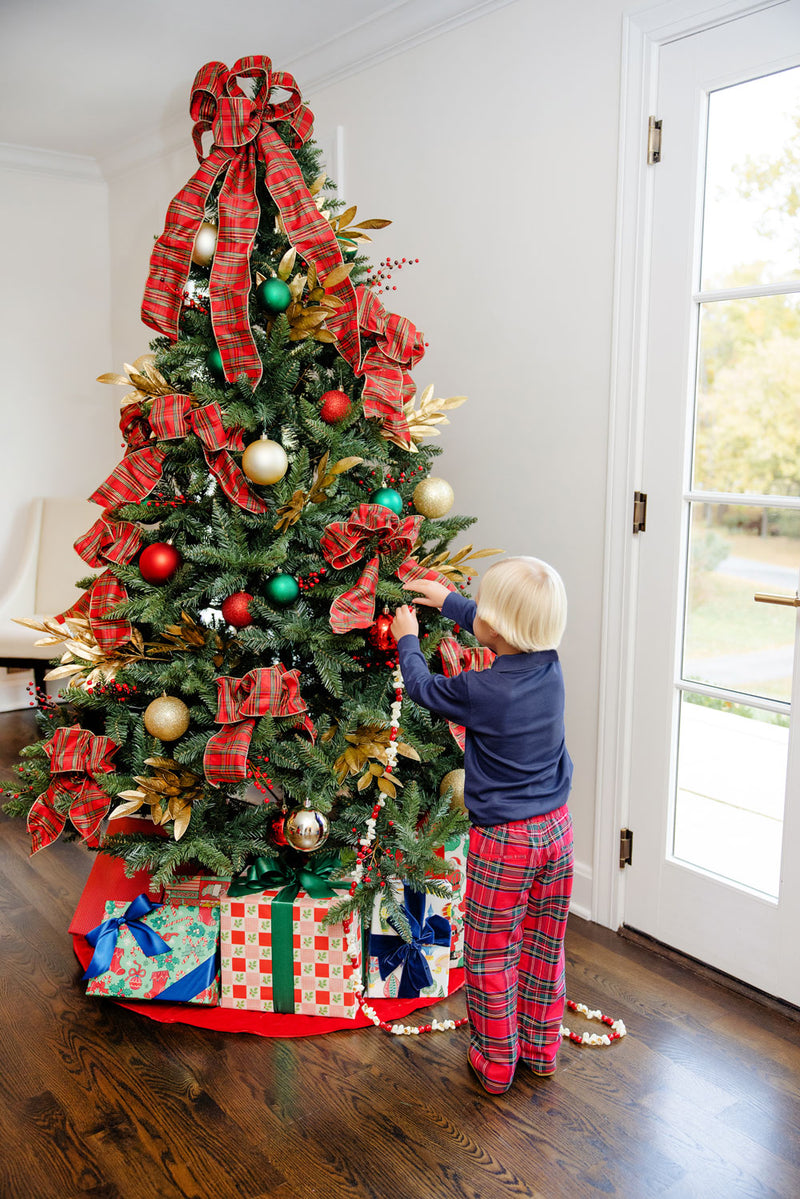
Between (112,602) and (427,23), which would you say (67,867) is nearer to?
(112,602)

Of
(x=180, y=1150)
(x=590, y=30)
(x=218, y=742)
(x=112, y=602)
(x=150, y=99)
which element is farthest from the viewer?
(x=150, y=99)

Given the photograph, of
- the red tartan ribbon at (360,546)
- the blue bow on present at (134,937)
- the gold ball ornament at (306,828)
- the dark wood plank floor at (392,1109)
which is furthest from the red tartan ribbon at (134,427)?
the dark wood plank floor at (392,1109)

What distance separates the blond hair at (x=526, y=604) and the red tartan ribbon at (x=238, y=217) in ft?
2.31

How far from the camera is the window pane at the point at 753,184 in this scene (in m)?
1.87

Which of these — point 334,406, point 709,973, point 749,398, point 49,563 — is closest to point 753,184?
point 749,398

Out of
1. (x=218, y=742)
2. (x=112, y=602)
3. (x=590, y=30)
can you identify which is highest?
(x=590, y=30)

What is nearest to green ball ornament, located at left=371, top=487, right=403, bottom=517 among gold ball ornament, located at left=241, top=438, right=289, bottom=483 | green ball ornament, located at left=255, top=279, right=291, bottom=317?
gold ball ornament, located at left=241, top=438, right=289, bottom=483

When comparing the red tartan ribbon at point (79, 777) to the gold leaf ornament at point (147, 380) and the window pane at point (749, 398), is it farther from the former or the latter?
the window pane at point (749, 398)

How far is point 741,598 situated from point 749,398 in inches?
17.1

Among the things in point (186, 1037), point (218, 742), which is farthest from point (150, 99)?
point (186, 1037)

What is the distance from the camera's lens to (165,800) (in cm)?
197

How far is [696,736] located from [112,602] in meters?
1.37

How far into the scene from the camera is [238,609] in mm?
1923

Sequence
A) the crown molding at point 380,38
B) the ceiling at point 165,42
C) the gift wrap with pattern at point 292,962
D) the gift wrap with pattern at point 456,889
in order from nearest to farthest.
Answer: the gift wrap with pattern at point 292,962, the gift wrap with pattern at point 456,889, the crown molding at point 380,38, the ceiling at point 165,42
